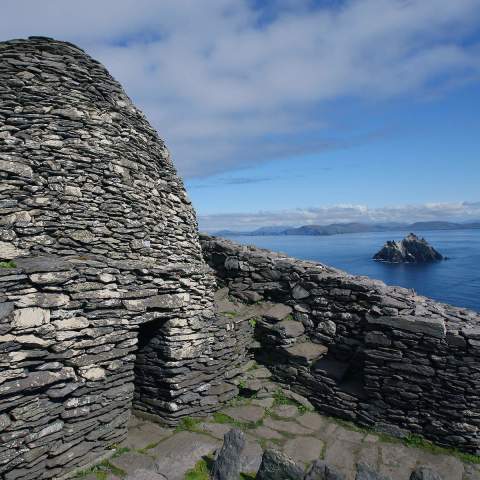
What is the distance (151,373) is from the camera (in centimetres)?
852

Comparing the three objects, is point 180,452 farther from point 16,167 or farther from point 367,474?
point 16,167

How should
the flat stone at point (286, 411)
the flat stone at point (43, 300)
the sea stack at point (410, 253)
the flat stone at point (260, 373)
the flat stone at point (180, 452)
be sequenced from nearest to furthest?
the flat stone at point (43, 300)
the flat stone at point (180, 452)
the flat stone at point (286, 411)
the flat stone at point (260, 373)
the sea stack at point (410, 253)

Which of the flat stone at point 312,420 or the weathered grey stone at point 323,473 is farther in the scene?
the flat stone at point 312,420

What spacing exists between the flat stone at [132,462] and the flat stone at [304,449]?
8.69 feet

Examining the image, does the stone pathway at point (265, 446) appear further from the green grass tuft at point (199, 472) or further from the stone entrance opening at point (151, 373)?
the stone entrance opening at point (151, 373)

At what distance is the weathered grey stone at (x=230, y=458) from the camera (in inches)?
256

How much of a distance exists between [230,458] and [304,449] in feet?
5.95

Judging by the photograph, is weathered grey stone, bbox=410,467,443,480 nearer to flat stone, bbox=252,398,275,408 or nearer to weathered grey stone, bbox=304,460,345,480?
weathered grey stone, bbox=304,460,345,480

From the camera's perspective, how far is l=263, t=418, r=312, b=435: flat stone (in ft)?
27.4

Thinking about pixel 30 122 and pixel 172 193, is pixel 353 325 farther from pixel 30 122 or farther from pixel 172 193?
pixel 30 122

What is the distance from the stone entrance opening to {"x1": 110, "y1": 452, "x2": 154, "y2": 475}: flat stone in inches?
50.7

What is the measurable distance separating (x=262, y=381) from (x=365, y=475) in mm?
3951

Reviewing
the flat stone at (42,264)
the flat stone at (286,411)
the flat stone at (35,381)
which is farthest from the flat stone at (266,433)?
the flat stone at (42,264)

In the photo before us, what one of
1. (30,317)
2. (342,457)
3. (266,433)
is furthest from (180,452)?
(30,317)
